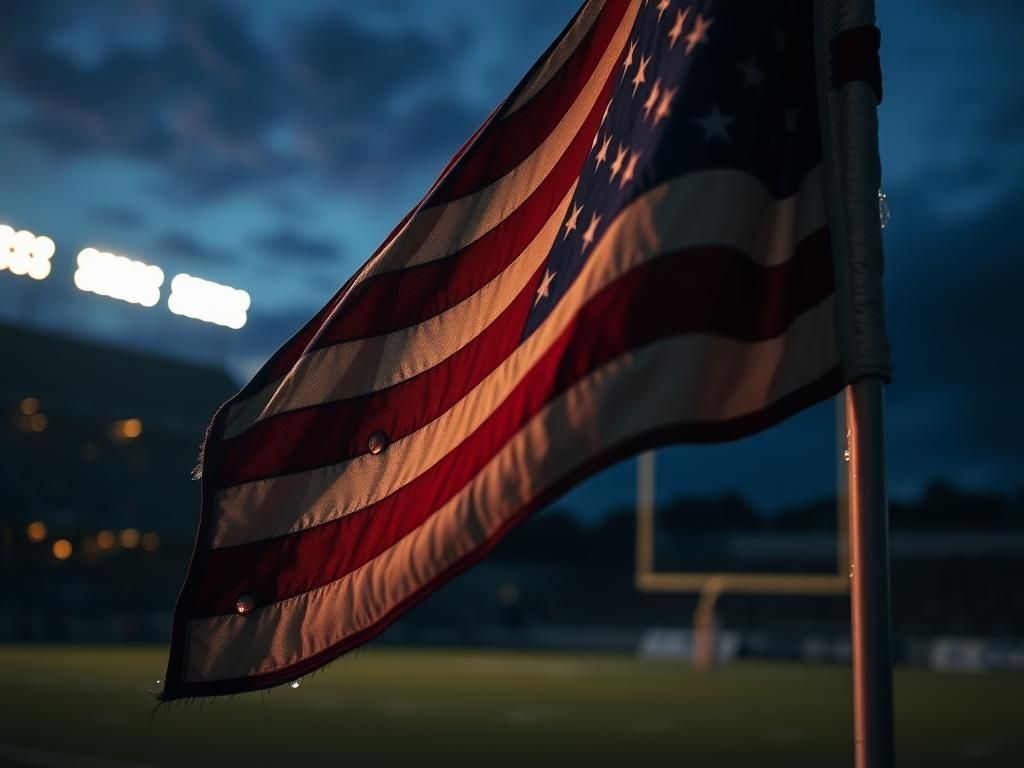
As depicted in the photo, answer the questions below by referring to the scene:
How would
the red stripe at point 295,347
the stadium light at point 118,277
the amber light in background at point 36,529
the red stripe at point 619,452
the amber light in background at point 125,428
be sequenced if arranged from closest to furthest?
the red stripe at point 619,452 → the red stripe at point 295,347 → the amber light in background at point 36,529 → the stadium light at point 118,277 → the amber light in background at point 125,428

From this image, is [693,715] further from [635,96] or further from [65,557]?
[65,557]

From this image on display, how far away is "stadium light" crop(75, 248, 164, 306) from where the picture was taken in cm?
3031

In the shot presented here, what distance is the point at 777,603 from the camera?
3300cm

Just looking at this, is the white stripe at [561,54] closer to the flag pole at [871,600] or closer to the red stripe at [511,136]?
the red stripe at [511,136]

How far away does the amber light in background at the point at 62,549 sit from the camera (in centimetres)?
3008

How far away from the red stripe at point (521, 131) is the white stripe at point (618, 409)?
0.71 meters

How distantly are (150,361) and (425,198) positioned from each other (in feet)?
121

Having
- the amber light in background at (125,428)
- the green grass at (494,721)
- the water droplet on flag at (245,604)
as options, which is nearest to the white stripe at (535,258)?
the water droplet on flag at (245,604)

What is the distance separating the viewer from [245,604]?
95.0 inches

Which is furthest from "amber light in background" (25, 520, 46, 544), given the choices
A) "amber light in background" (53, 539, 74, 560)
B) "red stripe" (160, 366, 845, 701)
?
"red stripe" (160, 366, 845, 701)

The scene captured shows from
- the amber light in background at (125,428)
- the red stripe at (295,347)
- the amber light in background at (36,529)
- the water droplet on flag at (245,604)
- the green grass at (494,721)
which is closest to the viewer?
the water droplet on flag at (245,604)

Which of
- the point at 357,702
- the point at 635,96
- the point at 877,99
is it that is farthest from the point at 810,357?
the point at 357,702

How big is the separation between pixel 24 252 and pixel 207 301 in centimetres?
523

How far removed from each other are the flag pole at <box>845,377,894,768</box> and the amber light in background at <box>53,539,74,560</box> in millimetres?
30660
